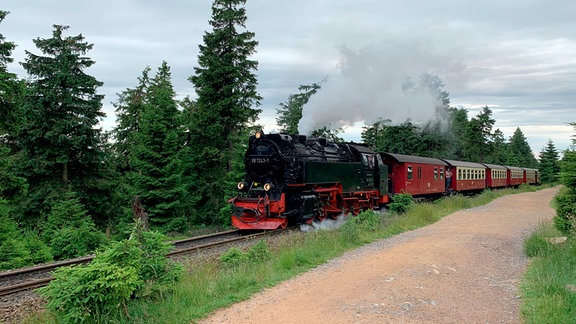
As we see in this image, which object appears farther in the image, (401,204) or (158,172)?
(158,172)

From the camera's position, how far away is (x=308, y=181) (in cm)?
1541

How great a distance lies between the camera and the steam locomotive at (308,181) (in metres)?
14.7

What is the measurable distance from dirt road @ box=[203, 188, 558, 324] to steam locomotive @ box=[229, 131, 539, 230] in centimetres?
446

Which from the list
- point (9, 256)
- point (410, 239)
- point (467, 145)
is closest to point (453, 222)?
point (410, 239)

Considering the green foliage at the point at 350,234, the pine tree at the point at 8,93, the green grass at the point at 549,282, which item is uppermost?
the pine tree at the point at 8,93

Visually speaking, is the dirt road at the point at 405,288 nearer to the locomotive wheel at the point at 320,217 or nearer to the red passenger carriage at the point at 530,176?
the locomotive wheel at the point at 320,217

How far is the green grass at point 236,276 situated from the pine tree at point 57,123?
14.0m

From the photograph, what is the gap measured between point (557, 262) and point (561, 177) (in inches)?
124

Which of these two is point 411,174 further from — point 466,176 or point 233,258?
point 233,258

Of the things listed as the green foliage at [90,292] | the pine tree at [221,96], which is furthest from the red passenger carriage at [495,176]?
the green foliage at [90,292]

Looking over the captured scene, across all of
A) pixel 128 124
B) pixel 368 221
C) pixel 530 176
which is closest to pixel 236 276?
pixel 368 221

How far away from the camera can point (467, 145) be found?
60656 millimetres

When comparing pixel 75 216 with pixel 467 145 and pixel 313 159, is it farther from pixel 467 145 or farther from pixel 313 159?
pixel 467 145

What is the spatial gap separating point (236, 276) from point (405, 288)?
2867mm
